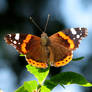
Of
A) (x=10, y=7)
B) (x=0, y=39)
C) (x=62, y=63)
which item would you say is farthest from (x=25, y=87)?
(x=10, y=7)

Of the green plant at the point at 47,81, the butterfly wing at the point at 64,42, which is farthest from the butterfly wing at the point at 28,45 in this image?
the green plant at the point at 47,81

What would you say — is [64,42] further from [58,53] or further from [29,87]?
[29,87]

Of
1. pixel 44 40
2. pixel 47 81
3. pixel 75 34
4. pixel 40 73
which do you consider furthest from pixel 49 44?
pixel 47 81

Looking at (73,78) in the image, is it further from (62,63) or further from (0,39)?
(0,39)

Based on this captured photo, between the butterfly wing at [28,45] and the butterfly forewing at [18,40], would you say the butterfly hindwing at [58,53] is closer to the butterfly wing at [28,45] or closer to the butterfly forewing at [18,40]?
the butterfly wing at [28,45]

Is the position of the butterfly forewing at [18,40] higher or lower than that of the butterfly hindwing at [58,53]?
higher

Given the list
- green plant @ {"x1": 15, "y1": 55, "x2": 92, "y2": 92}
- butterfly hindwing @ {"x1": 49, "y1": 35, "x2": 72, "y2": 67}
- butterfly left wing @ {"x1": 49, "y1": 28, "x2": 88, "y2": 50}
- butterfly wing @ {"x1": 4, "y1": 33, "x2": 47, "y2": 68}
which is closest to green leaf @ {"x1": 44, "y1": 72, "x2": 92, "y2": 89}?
green plant @ {"x1": 15, "y1": 55, "x2": 92, "y2": 92}

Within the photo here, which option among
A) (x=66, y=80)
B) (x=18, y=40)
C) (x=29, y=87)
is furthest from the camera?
→ (x=18, y=40)
